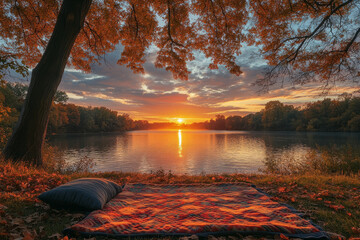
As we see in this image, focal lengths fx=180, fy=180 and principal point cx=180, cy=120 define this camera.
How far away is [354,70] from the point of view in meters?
7.25

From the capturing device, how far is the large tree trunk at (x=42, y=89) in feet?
17.4

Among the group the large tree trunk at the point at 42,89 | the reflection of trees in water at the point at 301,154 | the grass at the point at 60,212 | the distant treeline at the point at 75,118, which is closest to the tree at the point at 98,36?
the large tree trunk at the point at 42,89

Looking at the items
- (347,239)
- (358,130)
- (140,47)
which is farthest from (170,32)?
(358,130)

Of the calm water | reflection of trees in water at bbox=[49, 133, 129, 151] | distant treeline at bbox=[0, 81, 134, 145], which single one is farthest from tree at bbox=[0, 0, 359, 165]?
distant treeline at bbox=[0, 81, 134, 145]

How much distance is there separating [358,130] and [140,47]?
65.0 metres

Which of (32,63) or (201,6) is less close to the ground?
(201,6)

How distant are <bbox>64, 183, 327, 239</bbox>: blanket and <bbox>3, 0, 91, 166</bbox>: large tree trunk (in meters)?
3.61

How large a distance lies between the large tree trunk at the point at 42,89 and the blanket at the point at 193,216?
3605 mm

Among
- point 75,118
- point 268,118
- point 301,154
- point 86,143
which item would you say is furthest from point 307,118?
point 75,118

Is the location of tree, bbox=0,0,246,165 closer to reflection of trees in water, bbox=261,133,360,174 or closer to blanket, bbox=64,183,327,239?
blanket, bbox=64,183,327,239

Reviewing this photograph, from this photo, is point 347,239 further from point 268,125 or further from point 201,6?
point 268,125

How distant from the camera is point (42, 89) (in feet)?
17.6

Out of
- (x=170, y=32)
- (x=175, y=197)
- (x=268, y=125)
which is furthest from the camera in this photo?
(x=268, y=125)

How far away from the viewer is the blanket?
90.8 inches
